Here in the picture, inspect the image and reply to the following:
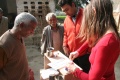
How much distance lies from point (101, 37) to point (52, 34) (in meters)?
2.17

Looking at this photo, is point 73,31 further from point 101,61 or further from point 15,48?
point 101,61

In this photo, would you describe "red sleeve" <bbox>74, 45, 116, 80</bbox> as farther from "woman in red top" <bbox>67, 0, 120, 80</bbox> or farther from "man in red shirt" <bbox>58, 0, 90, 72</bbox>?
"man in red shirt" <bbox>58, 0, 90, 72</bbox>

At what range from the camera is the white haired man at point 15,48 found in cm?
173

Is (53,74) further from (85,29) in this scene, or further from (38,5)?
(38,5)

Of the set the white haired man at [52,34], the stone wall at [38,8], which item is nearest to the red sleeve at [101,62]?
the white haired man at [52,34]

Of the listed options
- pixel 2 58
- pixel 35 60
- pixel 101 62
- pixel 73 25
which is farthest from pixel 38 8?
pixel 101 62

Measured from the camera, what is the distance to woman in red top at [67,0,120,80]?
138cm

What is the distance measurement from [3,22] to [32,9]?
3460mm

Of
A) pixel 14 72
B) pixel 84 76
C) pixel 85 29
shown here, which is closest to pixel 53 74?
pixel 14 72

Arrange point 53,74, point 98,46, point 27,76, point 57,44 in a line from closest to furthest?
point 98,46
point 27,76
point 53,74
point 57,44

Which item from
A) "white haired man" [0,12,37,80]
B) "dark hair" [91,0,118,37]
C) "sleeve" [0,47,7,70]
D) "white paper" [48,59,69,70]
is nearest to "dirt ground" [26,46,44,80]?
"white paper" [48,59,69,70]

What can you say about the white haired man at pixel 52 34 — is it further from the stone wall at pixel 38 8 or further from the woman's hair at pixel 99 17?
the stone wall at pixel 38 8

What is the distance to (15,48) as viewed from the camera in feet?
5.82

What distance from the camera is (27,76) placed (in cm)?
196
